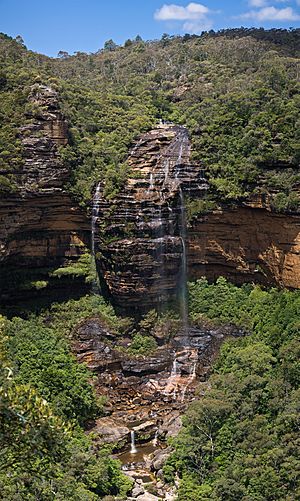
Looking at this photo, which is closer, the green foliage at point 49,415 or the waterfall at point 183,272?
the green foliage at point 49,415

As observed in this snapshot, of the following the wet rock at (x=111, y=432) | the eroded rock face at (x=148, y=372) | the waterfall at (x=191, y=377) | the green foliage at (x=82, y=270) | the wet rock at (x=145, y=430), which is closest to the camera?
the wet rock at (x=111, y=432)

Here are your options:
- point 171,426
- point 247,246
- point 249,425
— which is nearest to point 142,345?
point 171,426

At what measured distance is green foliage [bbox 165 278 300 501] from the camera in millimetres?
14328

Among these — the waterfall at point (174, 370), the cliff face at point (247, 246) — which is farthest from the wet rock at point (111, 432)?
the cliff face at point (247, 246)

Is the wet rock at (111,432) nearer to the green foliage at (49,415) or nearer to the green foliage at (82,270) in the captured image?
the green foliage at (49,415)

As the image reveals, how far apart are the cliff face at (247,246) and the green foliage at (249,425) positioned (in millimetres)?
2061

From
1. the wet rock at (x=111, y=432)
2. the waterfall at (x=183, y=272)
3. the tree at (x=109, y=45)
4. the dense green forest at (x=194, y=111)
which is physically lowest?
the wet rock at (x=111, y=432)

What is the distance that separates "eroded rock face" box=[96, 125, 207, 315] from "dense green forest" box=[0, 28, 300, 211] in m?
0.83

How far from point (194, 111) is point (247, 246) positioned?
30.6 feet

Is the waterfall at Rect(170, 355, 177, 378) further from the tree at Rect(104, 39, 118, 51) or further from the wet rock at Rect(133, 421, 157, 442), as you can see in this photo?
the tree at Rect(104, 39, 118, 51)

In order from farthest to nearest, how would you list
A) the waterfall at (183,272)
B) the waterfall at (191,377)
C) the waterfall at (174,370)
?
the waterfall at (183,272), the waterfall at (174,370), the waterfall at (191,377)

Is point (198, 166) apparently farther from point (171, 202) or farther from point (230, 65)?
point (230, 65)

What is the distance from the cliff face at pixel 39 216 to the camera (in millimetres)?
23344

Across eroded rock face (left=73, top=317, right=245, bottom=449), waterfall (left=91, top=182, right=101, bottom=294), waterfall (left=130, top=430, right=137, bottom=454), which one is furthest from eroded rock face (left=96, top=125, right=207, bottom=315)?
waterfall (left=130, top=430, right=137, bottom=454)
